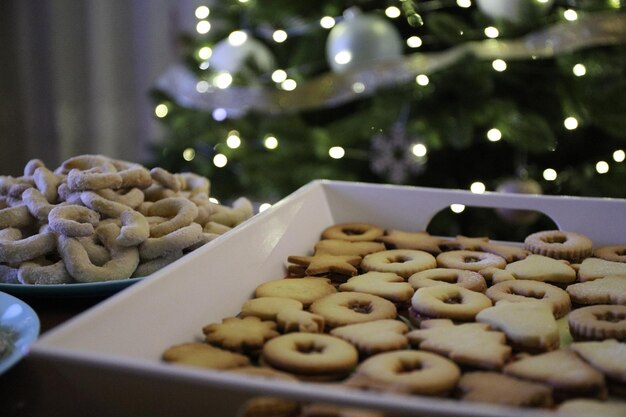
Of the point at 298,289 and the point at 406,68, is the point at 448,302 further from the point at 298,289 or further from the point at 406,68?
the point at 406,68

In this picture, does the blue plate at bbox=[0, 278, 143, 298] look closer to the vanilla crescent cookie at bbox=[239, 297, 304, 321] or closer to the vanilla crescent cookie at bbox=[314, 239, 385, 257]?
the vanilla crescent cookie at bbox=[239, 297, 304, 321]

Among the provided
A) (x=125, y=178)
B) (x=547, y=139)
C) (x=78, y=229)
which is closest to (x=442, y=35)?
(x=547, y=139)

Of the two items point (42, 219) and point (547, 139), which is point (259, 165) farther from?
point (42, 219)

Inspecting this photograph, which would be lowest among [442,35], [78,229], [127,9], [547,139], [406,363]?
[406,363]

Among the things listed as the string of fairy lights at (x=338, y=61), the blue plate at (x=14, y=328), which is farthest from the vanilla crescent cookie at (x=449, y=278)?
the string of fairy lights at (x=338, y=61)

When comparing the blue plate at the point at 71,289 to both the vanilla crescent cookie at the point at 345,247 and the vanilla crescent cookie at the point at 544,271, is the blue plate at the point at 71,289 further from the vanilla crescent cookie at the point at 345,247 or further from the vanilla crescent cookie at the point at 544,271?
the vanilla crescent cookie at the point at 544,271
